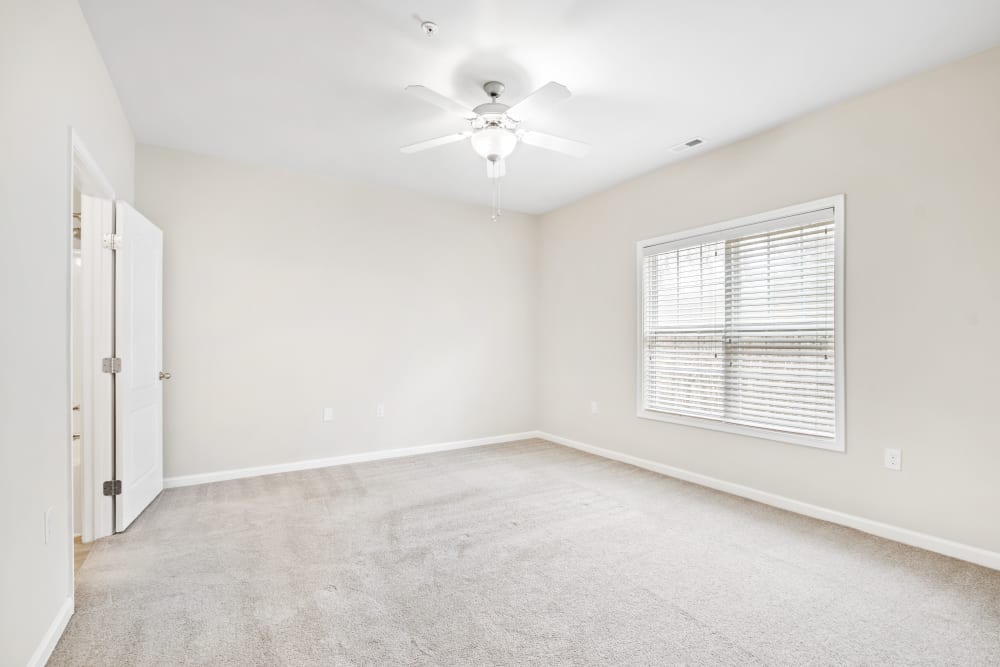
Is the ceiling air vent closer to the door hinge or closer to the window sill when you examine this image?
the window sill

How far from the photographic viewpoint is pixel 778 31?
2326mm

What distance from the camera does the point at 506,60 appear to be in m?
2.59

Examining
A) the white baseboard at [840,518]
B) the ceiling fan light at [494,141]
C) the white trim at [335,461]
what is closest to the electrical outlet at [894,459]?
the white baseboard at [840,518]

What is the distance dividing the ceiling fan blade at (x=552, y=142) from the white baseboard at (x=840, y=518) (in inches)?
104

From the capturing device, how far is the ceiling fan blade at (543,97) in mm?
2363

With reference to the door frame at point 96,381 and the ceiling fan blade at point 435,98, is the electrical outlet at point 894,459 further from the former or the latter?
the door frame at point 96,381

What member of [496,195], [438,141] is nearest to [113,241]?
[438,141]

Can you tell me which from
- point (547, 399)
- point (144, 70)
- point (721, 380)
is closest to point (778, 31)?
point (721, 380)

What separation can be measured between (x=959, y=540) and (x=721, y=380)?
61.7 inches

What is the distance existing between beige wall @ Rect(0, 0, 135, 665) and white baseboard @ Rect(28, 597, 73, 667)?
0.10 feet

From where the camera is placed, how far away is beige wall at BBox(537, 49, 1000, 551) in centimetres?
249

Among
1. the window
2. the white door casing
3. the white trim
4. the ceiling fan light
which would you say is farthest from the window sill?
the white door casing

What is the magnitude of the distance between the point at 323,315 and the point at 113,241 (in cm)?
171

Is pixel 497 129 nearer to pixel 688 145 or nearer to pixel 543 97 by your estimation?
pixel 543 97
